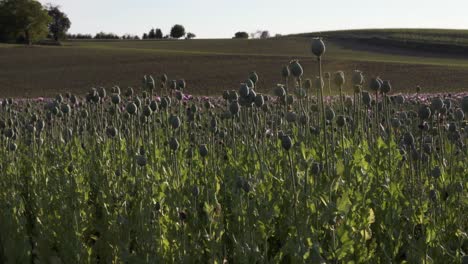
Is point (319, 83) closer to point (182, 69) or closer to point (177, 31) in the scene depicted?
point (182, 69)

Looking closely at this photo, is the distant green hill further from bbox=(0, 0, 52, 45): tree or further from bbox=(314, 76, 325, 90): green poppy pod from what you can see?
bbox=(314, 76, 325, 90): green poppy pod

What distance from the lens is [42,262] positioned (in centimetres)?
434

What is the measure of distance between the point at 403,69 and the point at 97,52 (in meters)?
28.1

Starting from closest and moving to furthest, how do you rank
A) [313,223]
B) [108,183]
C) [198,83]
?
[313,223], [108,183], [198,83]

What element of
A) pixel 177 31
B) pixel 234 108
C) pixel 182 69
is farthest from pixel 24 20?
pixel 234 108

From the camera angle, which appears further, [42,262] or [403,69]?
[403,69]

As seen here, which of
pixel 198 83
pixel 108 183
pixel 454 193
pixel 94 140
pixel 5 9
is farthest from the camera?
pixel 5 9

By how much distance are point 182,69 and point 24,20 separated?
39.8 metres

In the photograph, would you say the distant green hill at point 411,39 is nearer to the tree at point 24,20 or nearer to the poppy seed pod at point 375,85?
the tree at point 24,20

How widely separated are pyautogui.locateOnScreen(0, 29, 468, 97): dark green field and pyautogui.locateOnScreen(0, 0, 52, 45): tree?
15761mm

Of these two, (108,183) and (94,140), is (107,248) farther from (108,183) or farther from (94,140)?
(94,140)

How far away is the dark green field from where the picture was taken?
3253 cm

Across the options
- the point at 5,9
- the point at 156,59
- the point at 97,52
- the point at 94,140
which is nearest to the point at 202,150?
the point at 94,140

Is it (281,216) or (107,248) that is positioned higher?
(281,216)
